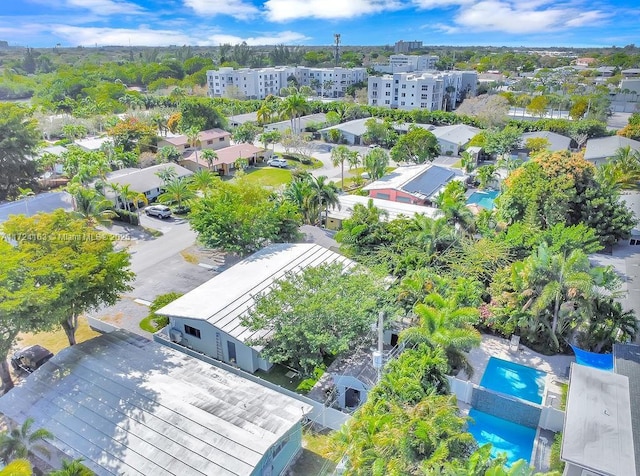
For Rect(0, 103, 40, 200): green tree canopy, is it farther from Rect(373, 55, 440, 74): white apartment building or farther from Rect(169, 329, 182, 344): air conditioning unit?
Rect(373, 55, 440, 74): white apartment building

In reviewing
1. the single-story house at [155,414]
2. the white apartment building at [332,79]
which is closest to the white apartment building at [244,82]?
the white apartment building at [332,79]

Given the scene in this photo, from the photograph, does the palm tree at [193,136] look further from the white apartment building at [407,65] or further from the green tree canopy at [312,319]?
the white apartment building at [407,65]

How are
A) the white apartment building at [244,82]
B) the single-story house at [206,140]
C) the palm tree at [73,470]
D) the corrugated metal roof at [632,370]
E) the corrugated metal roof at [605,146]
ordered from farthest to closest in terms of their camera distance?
the white apartment building at [244,82] < the single-story house at [206,140] < the corrugated metal roof at [605,146] < the corrugated metal roof at [632,370] < the palm tree at [73,470]

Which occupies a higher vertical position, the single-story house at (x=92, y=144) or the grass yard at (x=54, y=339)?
the single-story house at (x=92, y=144)

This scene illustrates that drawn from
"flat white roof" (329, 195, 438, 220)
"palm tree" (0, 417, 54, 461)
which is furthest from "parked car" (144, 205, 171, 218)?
"palm tree" (0, 417, 54, 461)

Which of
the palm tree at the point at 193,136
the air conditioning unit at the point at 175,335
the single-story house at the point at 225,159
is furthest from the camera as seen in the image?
the palm tree at the point at 193,136

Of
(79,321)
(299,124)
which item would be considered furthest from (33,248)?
(299,124)

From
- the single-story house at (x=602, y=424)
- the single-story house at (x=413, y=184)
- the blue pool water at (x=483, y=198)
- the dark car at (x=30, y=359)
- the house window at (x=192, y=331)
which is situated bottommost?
the dark car at (x=30, y=359)

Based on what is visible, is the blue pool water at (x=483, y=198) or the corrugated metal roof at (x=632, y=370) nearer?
the corrugated metal roof at (x=632, y=370)
